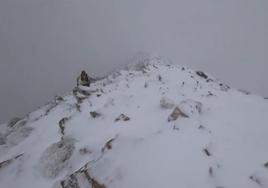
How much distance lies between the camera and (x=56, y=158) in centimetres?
615

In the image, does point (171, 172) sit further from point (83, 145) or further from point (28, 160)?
point (28, 160)

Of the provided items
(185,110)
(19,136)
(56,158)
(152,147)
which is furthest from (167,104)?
(19,136)

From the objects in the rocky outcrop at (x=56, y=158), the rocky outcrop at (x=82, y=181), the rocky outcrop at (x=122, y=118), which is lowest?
the rocky outcrop at (x=56, y=158)

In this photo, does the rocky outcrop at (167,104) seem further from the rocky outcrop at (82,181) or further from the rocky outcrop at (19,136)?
the rocky outcrop at (19,136)

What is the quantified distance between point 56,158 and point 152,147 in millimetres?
3679

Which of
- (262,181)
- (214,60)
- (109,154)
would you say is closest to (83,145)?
(109,154)

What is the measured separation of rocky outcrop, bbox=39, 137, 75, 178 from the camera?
19.1 ft

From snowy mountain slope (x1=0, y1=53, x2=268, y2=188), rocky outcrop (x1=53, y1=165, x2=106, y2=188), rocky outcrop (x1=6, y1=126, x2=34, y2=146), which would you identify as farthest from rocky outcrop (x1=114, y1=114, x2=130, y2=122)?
rocky outcrop (x1=6, y1=126, x2=34, y2=146)

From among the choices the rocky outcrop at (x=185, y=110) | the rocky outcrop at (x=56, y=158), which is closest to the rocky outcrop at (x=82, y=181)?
the rocky outcrop at (x=56, y=158)

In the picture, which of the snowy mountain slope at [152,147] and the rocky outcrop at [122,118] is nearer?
the snowy mountain slope at [152,147]

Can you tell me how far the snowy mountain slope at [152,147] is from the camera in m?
4.14

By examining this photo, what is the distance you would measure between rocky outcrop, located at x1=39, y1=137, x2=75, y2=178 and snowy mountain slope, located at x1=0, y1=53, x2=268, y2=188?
38mm

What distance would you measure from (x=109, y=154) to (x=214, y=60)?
98082mm

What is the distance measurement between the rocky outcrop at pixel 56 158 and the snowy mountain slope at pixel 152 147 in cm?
4
